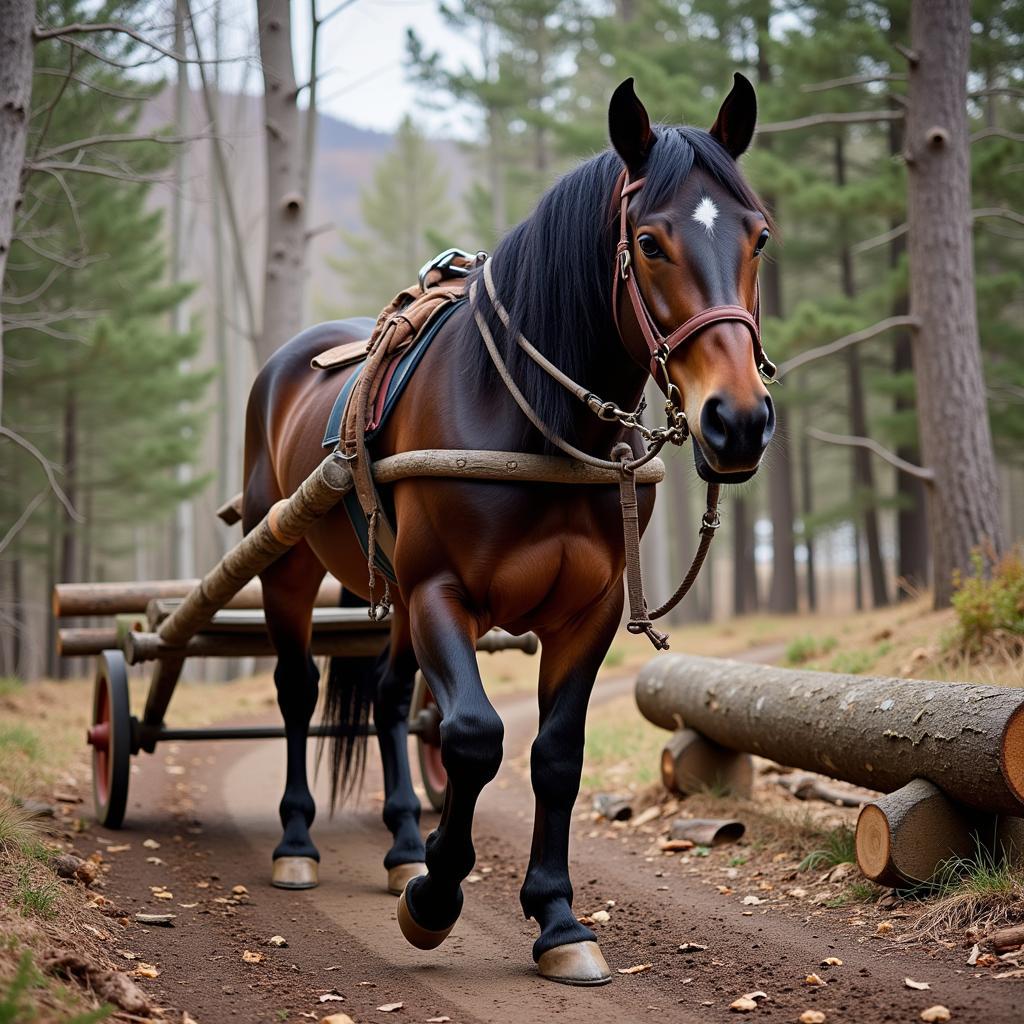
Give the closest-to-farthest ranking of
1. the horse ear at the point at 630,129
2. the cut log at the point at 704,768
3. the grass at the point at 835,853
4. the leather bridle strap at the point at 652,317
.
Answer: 1. the leather bridle strap at the point at 652,317
2. the horse ear at the point at 630,129
3. the grass at the point at 835,853
4. the cut log at the point at 704,768

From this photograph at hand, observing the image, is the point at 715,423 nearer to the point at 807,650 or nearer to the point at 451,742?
the point at 451,742

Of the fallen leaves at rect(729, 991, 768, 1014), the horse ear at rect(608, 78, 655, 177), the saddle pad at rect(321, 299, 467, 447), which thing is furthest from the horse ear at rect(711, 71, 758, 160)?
the fallen leaves at rect(729, 991, 768, 1014)

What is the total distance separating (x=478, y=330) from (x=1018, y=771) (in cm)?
226

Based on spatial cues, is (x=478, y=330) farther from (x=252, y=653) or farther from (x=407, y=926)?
(x=252, y=653)

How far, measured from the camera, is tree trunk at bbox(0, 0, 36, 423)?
5172 millimetres

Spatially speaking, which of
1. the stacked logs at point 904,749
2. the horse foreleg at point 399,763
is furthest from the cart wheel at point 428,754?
the stacked logs at point 904,749

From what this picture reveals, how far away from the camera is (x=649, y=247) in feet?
9.61

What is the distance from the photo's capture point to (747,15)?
18.9 metres

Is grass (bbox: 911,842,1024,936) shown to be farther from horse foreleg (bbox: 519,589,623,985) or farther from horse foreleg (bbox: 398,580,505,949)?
horse foreleg (bbox: 398,580,505,949)

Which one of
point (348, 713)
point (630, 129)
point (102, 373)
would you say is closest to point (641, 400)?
point (630, 129)

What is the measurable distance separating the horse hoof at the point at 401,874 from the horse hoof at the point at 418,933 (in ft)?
3.43

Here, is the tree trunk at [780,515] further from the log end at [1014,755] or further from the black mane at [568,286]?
the black mane at [568,286]

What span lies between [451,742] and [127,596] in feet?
13.2

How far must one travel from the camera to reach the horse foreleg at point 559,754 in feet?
11.2
